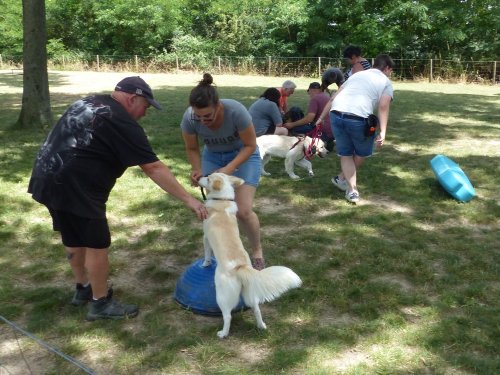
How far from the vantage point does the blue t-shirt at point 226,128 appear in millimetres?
3629

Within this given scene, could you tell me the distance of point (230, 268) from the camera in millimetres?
3031

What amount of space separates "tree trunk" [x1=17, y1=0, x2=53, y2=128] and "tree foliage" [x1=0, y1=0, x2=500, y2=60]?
24.7 meters

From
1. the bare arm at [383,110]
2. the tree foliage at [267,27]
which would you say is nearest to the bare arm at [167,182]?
the bare arm at [383,110]

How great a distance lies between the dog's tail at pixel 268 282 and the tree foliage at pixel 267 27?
29093mm

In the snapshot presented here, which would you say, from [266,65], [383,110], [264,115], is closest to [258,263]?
[383,110]

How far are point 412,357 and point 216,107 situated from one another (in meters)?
2.12

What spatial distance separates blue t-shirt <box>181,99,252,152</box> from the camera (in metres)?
A: 3.63

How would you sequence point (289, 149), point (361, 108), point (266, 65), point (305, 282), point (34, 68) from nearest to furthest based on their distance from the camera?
point (305, 282), point (361, 108), point (289, 149), point (34, 68), point (266, 65)

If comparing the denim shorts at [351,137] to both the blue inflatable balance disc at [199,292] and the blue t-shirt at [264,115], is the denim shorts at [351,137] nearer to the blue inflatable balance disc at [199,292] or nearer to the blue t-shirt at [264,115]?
the blue t-shirt at [264,115]

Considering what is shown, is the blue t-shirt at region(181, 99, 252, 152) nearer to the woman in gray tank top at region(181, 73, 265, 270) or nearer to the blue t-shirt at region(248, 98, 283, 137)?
the woman in gray tank top at region(181, 73, 265, 270)

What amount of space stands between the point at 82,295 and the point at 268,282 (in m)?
1.60

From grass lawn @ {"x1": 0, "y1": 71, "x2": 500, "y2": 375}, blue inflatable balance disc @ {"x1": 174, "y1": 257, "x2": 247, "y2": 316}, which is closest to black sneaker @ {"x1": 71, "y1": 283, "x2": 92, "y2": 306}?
grass lawn @ {"x1": 0, "y1": 71, "x2": 500, "y2": 375}

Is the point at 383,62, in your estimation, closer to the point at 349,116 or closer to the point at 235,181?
the point at 349,116

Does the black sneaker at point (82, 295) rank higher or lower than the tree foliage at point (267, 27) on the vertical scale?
lower
